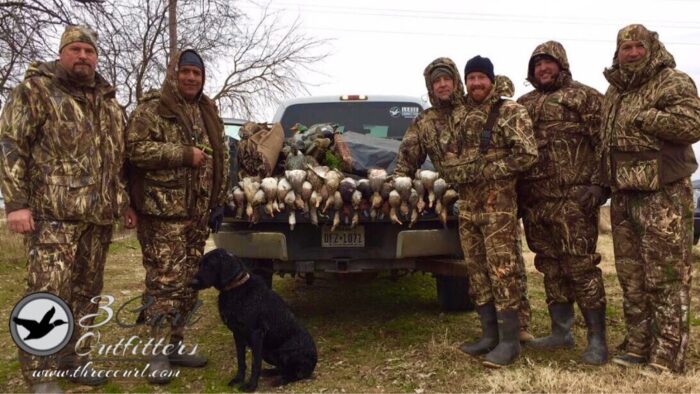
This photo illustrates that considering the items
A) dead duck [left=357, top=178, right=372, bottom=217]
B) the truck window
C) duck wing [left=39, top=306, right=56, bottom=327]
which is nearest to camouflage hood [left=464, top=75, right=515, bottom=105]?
dead duck [left=357, top=178, right=372, bottom=217]

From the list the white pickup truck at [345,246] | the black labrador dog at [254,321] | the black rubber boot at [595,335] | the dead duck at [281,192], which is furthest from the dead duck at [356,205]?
the black rubber boot at [595,335]

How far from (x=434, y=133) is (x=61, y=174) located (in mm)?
2677

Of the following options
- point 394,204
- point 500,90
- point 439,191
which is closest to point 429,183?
point 439,191

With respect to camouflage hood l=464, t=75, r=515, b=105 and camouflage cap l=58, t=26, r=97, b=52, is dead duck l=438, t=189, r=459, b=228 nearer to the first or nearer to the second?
camouflage hood l=464, t=75, r=515, b=105

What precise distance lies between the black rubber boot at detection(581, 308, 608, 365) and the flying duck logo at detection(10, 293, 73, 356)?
3575mm

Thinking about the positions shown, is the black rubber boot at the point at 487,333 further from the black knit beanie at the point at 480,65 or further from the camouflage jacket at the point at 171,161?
the camouflage jacket at the point at 171,161

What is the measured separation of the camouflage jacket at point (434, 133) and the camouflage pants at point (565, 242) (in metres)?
0.68

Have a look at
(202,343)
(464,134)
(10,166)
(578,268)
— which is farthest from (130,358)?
(578,268)

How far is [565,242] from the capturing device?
4.34 m

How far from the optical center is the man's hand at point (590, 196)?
4293mm

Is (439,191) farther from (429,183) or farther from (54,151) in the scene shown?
(54,151)

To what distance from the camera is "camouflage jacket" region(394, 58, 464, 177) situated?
450 cm

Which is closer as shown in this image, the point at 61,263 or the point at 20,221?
the point at 20,221

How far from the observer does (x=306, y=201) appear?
4.33 m
